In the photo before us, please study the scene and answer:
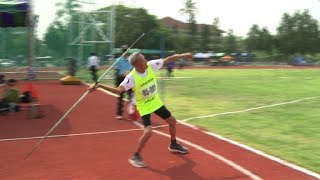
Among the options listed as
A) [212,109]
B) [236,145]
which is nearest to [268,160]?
[236,145]

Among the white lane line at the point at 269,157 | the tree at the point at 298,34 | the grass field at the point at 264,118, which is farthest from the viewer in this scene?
the tree at the point at 298,34

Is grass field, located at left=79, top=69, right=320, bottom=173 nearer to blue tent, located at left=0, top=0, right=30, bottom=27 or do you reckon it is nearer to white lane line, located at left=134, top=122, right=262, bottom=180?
white lane line, located at left=134, top=122, right=262, bottom=180

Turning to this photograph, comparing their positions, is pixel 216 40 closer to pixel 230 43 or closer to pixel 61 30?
pixel 230 43

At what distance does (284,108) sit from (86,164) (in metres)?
8.48

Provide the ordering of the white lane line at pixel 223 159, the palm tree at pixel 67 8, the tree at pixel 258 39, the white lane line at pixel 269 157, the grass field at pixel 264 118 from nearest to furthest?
the white lane line at pixel 223 159 < the white lane line at pixel 269 157 < the grass field at pixel 264 118 < the palm tree at pixel 67 8 < the tree at pixel 258 39

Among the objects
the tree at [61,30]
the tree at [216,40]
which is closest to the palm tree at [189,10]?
the tree at [216,40]

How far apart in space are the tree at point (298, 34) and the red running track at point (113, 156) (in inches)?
3178

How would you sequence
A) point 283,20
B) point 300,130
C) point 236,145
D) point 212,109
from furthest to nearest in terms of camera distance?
1. point 283,20
2. point 212,109
3. point 300,130
4. point 236,145

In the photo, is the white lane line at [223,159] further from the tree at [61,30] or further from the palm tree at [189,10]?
the palm tree at [189,10]

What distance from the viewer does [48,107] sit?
14.1 meters

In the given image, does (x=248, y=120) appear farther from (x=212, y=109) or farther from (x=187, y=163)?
(x=187, y=163)

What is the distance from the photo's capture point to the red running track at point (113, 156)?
6.90 metres

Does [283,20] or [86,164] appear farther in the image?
[283,20]

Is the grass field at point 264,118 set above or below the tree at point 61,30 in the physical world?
below
